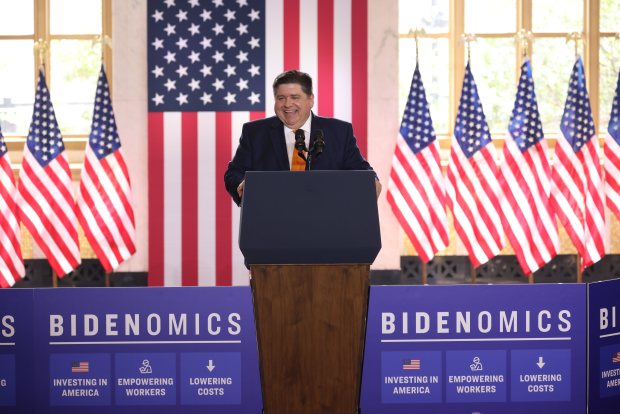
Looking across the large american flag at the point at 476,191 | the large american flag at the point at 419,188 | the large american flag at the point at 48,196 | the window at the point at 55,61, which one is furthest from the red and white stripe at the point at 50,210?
the large american flag at the point at 476,191

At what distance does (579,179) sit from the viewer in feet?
25.9

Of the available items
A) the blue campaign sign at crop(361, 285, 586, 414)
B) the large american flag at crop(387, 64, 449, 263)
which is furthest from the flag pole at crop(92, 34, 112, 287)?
the blue campaign sign at crop(361, 285, 586, 414)

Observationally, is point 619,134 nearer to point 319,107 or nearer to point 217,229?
point 319,107

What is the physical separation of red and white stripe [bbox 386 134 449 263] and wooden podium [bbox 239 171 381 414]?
4884 millimetres

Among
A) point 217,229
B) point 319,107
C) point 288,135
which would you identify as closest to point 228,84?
point 319,107

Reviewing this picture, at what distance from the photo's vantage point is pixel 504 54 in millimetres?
9188

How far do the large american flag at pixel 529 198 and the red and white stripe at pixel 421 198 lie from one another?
613 mm

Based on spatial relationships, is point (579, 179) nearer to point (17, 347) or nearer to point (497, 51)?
point (497, 51)

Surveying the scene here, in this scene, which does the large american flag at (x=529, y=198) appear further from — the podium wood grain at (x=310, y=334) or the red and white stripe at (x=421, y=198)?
the podium wood grain at (x=310, y=334)

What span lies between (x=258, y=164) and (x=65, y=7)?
6167mm

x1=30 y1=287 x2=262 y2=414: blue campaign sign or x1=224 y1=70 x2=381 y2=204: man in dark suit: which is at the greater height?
x1=224 y1=70 x2=381 y2=204: man in dark suit

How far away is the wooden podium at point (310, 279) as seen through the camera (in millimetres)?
2877

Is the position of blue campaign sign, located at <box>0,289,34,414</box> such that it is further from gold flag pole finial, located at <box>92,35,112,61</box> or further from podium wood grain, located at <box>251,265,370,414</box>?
gold flag pole finial, located at <box>92,35,112,61</box>

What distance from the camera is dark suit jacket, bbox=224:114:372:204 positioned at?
365 cm
